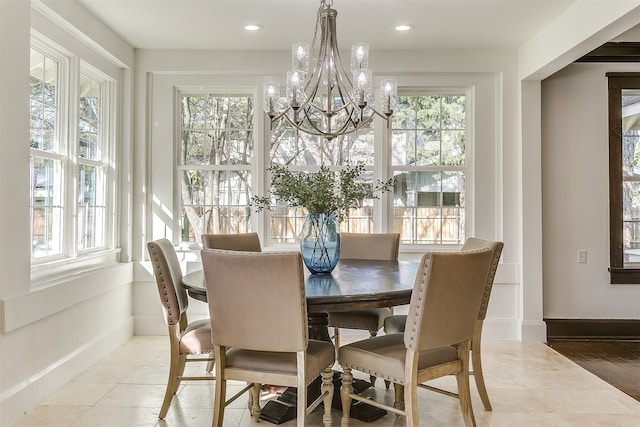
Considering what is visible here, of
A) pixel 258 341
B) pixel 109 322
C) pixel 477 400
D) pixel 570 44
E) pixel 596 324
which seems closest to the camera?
pixel 258 341

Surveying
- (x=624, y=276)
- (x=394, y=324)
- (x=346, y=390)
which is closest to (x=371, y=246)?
(x=394, y=324)

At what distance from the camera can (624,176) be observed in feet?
15.1

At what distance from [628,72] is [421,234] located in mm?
2362

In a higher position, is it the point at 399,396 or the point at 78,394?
the point at 399,396

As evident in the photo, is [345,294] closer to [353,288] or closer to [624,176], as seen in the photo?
[353,288]

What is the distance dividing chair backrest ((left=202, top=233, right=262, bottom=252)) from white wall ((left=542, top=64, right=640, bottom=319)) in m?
2.68

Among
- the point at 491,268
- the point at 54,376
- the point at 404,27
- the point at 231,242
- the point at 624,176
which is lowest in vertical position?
the point at 54,376

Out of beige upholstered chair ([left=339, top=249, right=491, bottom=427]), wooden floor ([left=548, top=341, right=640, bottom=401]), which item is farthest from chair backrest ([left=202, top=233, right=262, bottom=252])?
wooden floor ([left=548, top=341, right=640, bottom=401])

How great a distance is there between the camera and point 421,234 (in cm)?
470

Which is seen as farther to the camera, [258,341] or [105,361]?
[105,361]

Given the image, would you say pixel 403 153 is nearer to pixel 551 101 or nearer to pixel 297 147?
pixel 297 147

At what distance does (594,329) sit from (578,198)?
119 cm

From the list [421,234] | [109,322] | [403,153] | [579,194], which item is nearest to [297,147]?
[403,153]

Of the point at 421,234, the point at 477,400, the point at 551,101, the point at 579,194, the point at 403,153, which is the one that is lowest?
the point at 477,400
